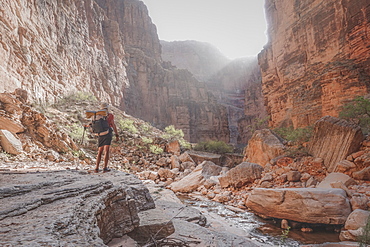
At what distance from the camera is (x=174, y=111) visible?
45000 mm

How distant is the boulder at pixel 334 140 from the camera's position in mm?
5777

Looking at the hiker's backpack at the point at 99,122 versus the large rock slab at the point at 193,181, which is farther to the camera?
the large rock slab at the point at 193,181

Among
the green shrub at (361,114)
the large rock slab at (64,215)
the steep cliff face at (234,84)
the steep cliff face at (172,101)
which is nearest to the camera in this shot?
the large rock slab at (64,215)

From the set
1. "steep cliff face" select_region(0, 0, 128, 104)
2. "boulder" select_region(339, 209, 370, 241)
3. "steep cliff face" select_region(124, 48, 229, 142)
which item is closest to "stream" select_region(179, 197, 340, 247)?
"boulder" select_region(339, 209, 370, 241)

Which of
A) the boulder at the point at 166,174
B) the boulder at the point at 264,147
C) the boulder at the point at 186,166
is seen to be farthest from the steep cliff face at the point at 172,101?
the boulder at the point at 264,147

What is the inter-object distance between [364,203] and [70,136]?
12435mm

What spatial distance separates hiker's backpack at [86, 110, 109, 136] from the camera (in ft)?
13.3

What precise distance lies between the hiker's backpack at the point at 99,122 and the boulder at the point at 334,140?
663cm

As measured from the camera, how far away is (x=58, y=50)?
19469 millimetres

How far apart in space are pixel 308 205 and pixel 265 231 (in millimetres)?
1063

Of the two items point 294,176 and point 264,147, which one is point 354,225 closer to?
point 294,176

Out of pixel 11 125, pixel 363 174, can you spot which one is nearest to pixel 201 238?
pixel 363 174

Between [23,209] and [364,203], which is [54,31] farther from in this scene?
[364,203]

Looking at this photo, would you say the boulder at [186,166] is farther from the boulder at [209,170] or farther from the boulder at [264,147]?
the boulder at [264,147]
